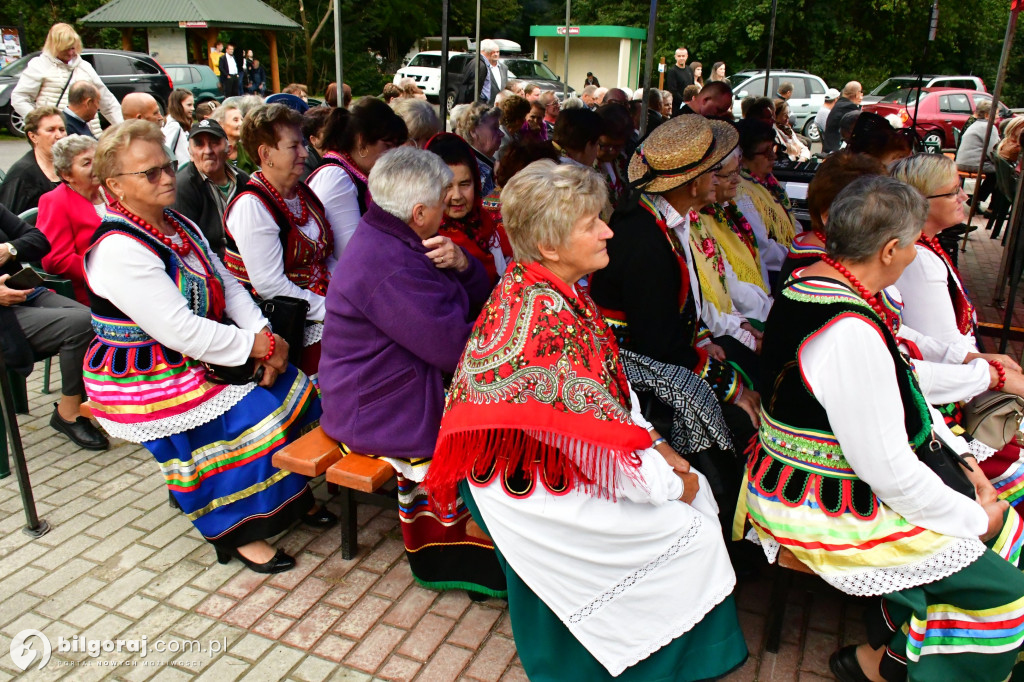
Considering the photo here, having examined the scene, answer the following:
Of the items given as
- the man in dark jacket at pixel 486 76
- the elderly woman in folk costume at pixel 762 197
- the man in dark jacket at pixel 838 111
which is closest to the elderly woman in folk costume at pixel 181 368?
the elderly woman in folk costume at pixel 762 197

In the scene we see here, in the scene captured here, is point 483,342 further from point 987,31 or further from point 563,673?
point 987,31

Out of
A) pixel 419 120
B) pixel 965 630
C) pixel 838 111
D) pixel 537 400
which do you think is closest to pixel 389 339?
pixel 537 400

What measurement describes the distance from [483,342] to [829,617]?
1.71 m

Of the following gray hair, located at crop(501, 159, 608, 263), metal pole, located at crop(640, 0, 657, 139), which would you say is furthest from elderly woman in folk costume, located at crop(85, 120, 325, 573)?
metal pole, located at crop(640, 0, 657, 139)

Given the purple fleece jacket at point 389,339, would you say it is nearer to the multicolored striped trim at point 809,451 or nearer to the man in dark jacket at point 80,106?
the multicolored striped trim at point 809,451

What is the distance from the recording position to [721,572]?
7.93 ft

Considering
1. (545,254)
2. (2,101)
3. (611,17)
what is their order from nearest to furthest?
(545,254) → (2,101) → (611,17)

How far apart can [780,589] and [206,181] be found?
3.86 metres

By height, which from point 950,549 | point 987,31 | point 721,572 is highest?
point 987,31

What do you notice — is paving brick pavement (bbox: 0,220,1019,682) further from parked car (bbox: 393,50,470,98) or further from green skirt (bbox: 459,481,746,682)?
parked car (bbox: 393,50,470,98)

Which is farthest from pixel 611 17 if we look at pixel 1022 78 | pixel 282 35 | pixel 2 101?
pixel 2 101

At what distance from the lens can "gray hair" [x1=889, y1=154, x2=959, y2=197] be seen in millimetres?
3168

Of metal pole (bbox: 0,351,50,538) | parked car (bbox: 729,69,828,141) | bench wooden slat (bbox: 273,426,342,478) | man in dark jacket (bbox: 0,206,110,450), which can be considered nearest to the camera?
bench wooden slat (bbox: 273,426,342,478)

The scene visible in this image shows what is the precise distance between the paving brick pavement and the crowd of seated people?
0.13m
